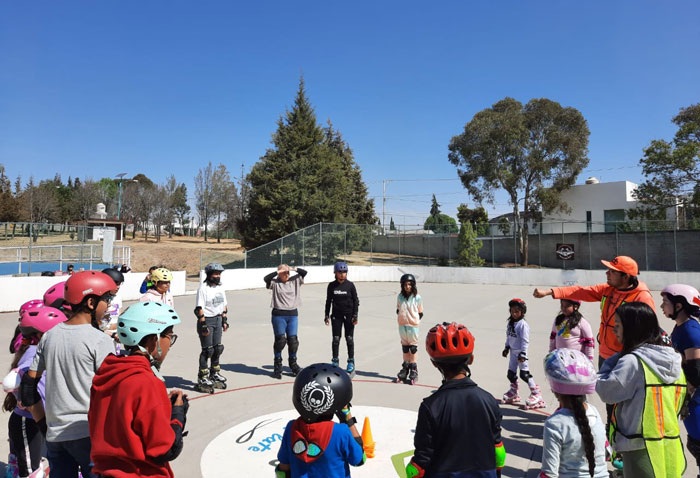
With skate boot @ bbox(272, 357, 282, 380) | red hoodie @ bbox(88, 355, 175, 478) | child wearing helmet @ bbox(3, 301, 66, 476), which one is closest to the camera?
red hoodie @ bbox(88, 355, 175, 478)

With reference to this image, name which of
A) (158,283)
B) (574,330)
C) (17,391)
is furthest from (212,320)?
(574,330)

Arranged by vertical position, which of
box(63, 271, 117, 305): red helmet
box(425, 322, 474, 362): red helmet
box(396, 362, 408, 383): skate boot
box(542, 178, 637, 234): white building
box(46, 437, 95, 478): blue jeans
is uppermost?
box(542, 178, 637, 234): white building

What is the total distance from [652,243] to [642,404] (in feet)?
99.0

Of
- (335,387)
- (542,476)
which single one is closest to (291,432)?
(335,387)

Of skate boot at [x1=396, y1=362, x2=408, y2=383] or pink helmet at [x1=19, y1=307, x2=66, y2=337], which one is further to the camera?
skate boot at [x1=396, y1=362, x2=408, y2=383]

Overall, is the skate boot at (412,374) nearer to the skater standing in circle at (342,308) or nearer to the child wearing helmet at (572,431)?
the skater standing in circle at (342,308)

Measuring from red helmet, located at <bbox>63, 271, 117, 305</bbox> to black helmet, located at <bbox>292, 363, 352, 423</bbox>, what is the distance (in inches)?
62.3

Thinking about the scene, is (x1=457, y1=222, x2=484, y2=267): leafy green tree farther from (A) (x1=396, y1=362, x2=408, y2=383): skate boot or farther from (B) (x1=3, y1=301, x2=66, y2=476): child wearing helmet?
(B) (x1=3, y1=301, x2=66, y2=476): child wearing helmet

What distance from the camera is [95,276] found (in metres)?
2.96

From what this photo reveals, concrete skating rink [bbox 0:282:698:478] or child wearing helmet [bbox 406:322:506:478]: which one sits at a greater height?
child wearing helmet [bbox 406:322:506:478]

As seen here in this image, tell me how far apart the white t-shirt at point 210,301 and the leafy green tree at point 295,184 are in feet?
79.8

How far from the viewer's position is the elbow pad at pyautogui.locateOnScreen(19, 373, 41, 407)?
291cm

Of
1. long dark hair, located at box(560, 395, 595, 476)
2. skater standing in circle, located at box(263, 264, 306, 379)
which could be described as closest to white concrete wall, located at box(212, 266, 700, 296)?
skater standing in circle, located at box(263, 264, 306, 379)

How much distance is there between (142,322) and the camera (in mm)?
2424
